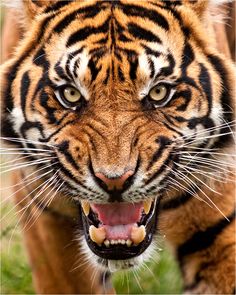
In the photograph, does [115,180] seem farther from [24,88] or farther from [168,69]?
[24,88]

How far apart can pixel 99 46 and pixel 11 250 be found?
4.71 feet

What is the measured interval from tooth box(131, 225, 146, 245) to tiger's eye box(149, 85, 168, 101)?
0.39 metres

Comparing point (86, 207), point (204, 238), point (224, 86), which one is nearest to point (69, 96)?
point (86, 207)

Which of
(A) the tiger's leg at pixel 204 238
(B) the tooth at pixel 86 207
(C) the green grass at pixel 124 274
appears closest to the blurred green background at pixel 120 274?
(C) the green grass at pixel 124 274

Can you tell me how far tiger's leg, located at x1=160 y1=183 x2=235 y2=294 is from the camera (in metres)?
3.50

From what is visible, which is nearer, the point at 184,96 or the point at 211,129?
the point at 184,96

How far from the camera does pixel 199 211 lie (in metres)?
3.51

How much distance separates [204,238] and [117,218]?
62 cm

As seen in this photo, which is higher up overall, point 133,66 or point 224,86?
point 133,66

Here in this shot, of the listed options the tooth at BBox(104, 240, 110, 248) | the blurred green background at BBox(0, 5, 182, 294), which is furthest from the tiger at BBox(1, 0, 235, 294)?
the blurred green background at BBox(0, 5, 182, 294)

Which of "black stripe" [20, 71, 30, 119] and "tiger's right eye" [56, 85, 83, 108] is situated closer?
"tiger's right eye" [56, 85, 83, 108]

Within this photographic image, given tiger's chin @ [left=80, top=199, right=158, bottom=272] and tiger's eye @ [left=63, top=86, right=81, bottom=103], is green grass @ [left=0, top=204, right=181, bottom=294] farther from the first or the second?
tiger's eye @ [left=63, top=86, right=81, bottom=103]

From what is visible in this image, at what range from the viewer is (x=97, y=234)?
10.1 feet

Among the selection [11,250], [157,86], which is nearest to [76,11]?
[157,86]
